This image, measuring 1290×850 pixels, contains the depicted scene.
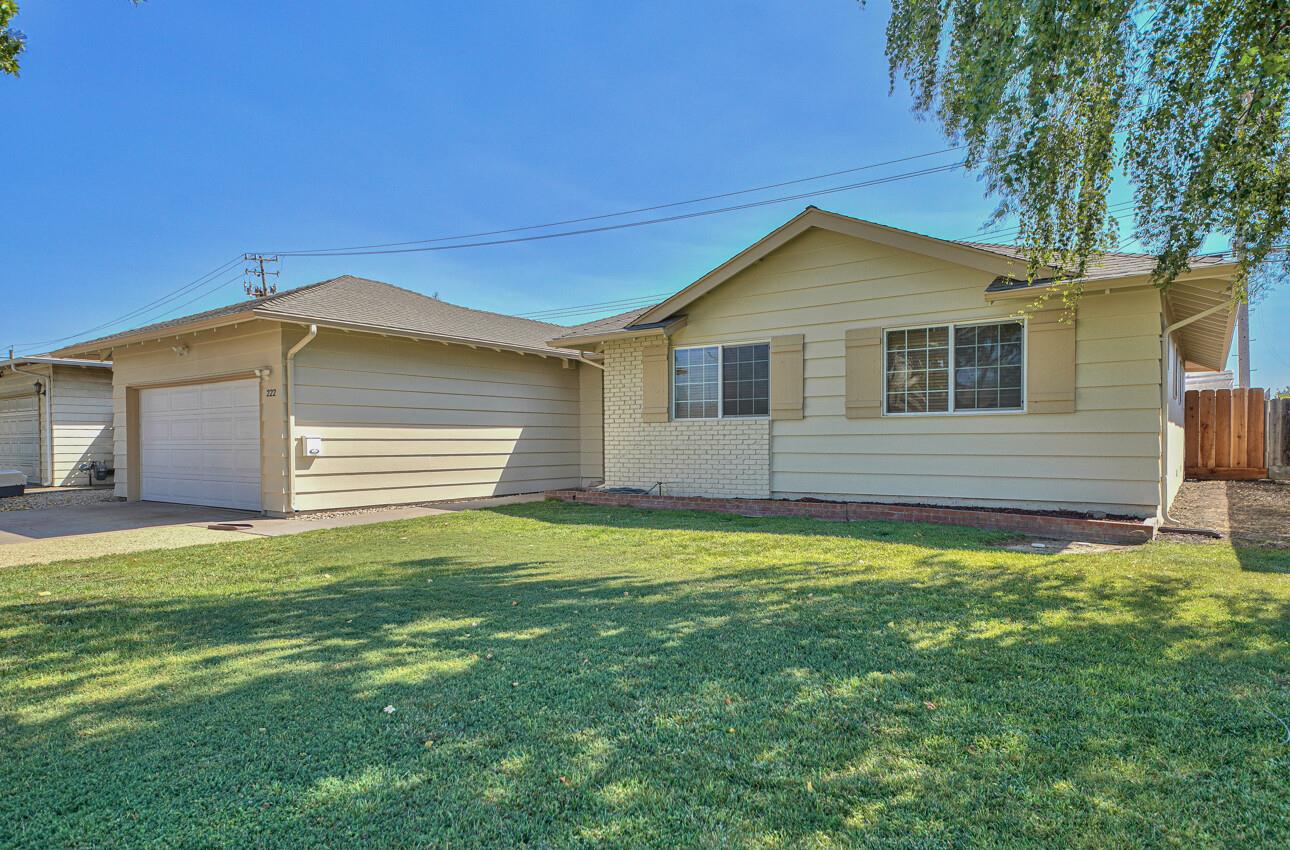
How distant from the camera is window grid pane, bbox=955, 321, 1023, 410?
8477mm

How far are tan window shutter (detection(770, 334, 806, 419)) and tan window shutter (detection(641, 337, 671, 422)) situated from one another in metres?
1.96

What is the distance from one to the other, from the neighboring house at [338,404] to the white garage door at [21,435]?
18.3 feet

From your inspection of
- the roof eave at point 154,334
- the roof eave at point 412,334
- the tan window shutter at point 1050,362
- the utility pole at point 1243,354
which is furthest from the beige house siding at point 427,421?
the utility pole at point 1243,354

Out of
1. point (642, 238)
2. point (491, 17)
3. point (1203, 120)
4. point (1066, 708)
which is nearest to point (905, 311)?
point (1203, 120)

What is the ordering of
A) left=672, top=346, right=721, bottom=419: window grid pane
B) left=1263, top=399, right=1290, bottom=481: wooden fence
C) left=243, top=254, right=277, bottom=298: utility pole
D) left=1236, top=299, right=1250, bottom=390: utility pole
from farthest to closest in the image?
left=243, top=254, right=277, bottom=298: utility pole, left=1236, top=299, right=1250, bottom=390: utility pole, left=1263, top=399, right=1290, bottom=481: wooden fence, left=672, top=346, right=721, bottom=419: window grid pane

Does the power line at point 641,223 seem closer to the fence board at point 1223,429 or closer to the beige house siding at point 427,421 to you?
the fence board at point 1223,429

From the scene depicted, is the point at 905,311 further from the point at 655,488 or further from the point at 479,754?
the point at 479,754

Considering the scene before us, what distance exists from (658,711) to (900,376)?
7.75m

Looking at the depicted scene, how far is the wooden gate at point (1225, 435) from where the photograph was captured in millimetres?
13656

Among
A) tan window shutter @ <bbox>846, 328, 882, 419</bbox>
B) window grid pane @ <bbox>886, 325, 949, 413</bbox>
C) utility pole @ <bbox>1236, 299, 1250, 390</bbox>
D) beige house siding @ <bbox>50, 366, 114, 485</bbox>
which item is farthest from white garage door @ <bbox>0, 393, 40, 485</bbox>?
utility pole @ <bbox>1236, 299, 1250, 390</bbox>

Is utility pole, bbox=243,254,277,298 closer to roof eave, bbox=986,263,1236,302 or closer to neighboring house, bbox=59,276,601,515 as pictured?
neighboring house, bbox=59,276,601,515

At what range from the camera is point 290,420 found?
970 centimetres

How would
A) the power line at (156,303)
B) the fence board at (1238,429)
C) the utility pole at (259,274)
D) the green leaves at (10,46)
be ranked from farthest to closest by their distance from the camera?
the power line at (156,303) → the utility pole at (259,274) → the fence board at (1238,429) → the green leaves at (10,46)

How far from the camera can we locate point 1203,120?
183 inches
